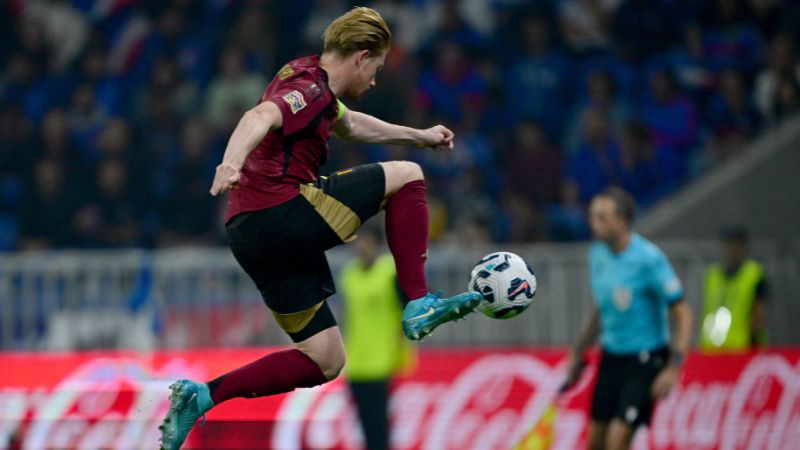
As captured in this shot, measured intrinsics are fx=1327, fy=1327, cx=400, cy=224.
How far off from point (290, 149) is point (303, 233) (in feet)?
1.15

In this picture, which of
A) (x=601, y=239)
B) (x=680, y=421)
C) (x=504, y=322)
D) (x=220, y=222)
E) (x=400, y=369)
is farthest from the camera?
(x=220, y=222)

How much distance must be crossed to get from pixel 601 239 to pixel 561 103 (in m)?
4.99

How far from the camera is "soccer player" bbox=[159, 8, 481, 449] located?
532 cm

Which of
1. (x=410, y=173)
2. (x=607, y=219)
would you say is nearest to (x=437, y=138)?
(x=410, y=173)

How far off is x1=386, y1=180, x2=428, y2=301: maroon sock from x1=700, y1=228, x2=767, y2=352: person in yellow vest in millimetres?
5956

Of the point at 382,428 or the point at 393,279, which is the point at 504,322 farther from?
the point at 382,428

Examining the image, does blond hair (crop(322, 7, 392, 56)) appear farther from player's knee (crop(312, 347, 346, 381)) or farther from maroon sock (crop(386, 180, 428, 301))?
player's knee (crop(312, 347, 346, 381))

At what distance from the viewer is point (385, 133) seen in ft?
19.6

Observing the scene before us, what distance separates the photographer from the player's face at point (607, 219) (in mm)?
8664

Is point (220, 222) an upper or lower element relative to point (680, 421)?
upper

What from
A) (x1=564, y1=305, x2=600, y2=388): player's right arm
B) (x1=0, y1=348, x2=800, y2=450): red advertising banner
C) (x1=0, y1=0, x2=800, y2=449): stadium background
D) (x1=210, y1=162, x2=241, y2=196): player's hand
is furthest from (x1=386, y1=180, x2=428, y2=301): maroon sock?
(x1=0, y1=0, x2=800, y2=449): stadium background

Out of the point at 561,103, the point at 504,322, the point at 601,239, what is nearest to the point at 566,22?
the point at 561,103

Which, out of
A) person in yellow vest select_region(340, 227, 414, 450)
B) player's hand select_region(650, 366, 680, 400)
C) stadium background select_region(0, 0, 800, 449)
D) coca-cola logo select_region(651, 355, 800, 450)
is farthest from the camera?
stadium background select_region(0, 0, 800, 449)

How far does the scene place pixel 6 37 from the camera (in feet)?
51.3
